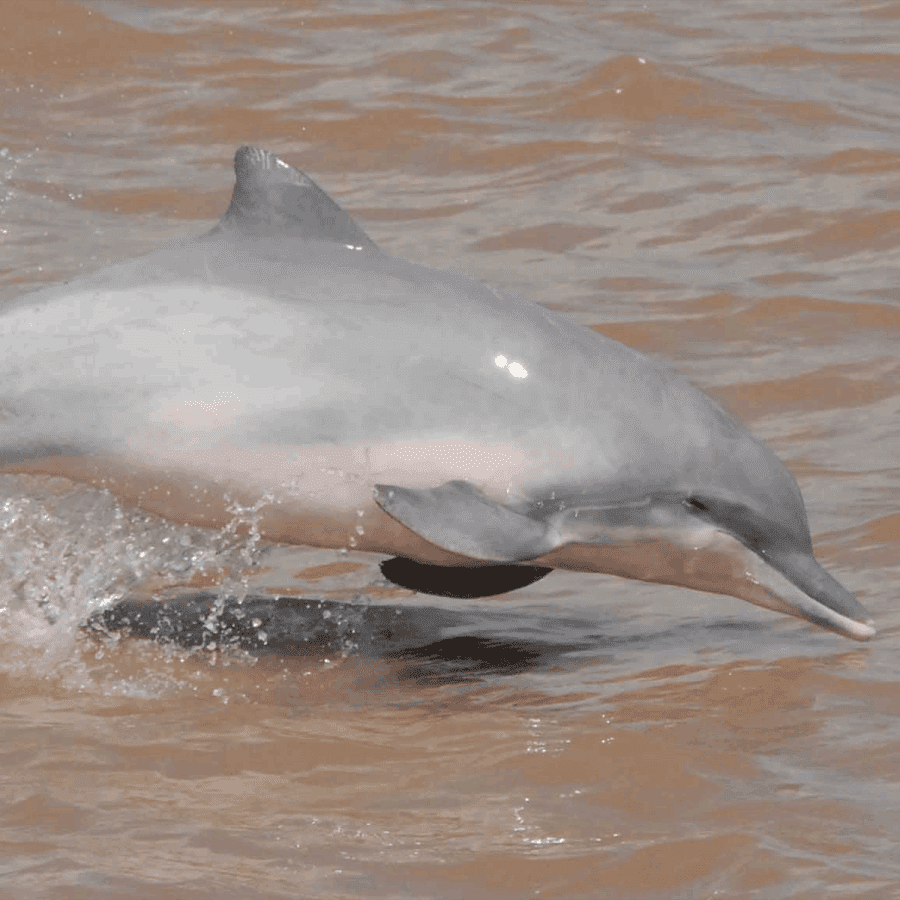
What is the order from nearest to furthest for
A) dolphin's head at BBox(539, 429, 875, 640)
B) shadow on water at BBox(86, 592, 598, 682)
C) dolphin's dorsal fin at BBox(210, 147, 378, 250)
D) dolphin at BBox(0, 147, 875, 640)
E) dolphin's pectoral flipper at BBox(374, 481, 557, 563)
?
dolphin's pectoral flipper at BBox(374, 481, 557, 563) < dolphin at BBox(0, 147, 875, 640) < dolphin's head at BBox(539, 429, 875, 640) < dolphin's dorsal fin at BBox(210, 147, 378, 250) < shadow on water at BBox(86, 592, 598, 682)

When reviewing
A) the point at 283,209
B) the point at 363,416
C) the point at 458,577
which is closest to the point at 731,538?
the point at 458,577

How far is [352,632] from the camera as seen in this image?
8.05 m

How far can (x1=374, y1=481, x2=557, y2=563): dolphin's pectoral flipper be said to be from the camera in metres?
6.66

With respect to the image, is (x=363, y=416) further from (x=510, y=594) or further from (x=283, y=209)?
(x=510, y=594)

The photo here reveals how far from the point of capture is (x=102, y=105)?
1459 cm

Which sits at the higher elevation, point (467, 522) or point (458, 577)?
point (467, 522)

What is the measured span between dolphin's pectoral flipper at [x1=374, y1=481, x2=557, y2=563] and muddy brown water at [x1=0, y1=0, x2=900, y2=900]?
64 centimetres

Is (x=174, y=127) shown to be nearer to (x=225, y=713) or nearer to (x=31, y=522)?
(x=31, y=522)

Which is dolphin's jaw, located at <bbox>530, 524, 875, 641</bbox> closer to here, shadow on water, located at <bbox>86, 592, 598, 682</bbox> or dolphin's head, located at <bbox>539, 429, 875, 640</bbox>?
dolphin's head, located at <bbox>539, 429, 875, 640</bbox>

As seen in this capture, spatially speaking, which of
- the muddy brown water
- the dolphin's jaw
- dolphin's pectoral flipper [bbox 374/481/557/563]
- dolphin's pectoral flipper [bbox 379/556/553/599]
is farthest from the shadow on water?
dolphin's pectoral flipper [bbox 374/481/557/563]

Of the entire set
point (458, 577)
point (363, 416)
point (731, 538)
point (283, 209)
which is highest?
point (283, 209)

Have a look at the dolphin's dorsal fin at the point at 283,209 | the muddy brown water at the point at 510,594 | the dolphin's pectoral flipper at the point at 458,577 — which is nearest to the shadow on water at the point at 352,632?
the muddy brown water at the point at 510,594

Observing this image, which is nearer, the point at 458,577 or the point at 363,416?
the point at 363,416

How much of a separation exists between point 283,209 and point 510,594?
219 centimetres
